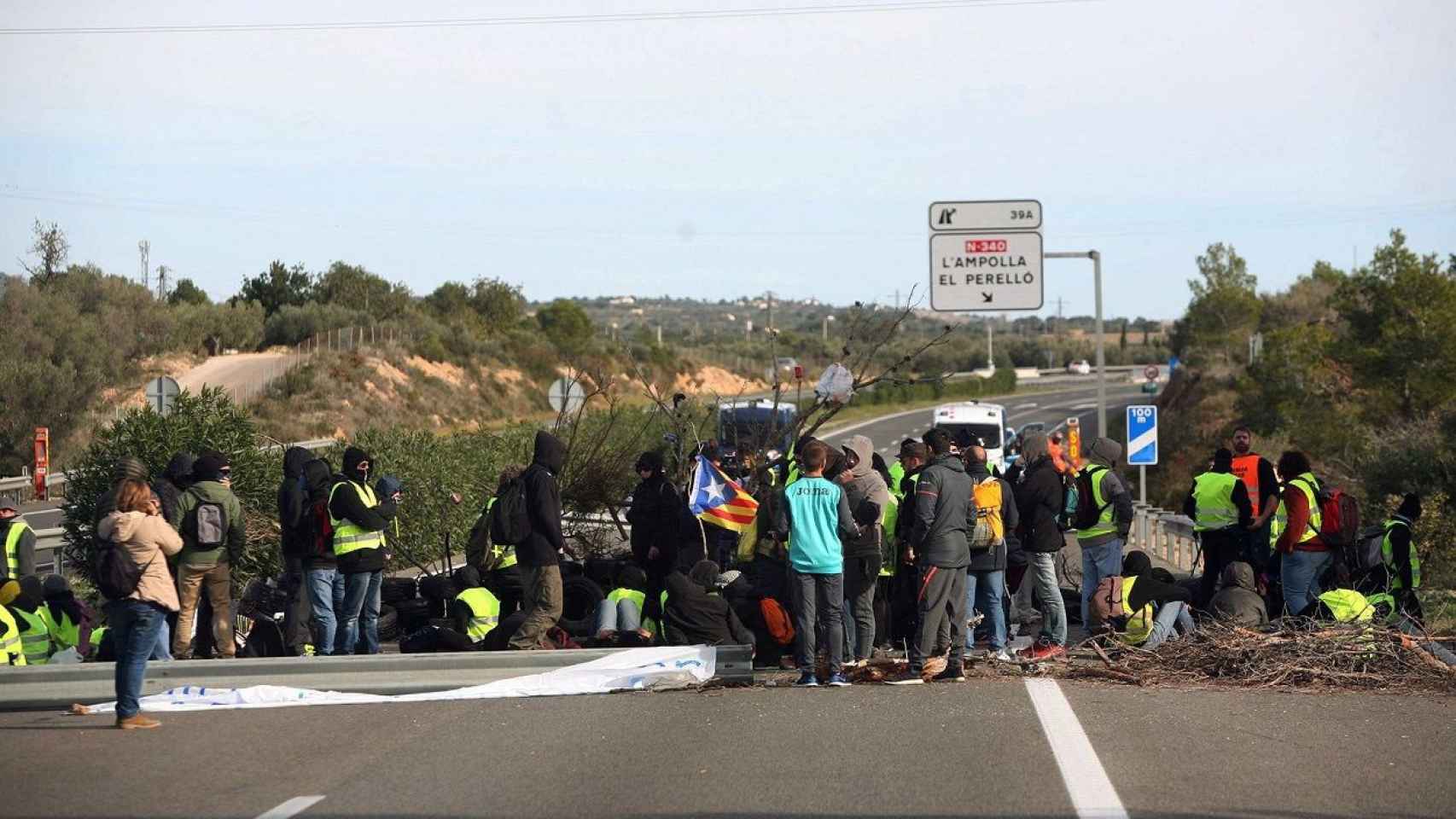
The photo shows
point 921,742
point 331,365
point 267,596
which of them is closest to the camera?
point 921,742

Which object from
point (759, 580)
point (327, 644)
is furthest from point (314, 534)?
point (759, 580)

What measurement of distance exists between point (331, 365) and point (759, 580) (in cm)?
4960

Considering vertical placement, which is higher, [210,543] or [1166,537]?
[210,543]

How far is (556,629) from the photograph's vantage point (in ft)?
41.8

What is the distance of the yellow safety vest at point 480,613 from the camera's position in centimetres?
1307

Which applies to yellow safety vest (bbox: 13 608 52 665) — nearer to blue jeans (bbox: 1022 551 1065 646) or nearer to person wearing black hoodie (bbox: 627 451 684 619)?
person wearing black hoodie (bbox: 627 451 684 619)

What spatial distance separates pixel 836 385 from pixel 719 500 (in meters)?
2.52

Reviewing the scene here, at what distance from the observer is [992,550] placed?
1262cm

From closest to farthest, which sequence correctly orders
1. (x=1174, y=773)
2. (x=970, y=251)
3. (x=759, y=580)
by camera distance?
(x=1174, y=773), (x=759, y=580), (x=970, y=251)

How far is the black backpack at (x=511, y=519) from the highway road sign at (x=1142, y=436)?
1638 centimetres

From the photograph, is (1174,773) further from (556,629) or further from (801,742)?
(556,629)

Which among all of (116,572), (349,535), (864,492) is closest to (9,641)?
(116,572)

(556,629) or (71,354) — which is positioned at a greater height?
(71,354)

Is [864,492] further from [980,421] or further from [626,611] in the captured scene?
[980,421]
